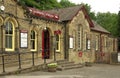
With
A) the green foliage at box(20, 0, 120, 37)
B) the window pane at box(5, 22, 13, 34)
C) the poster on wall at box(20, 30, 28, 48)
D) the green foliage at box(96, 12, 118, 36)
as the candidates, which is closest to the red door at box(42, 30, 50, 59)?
the poster on wall at box(20, 30, 28, 48)

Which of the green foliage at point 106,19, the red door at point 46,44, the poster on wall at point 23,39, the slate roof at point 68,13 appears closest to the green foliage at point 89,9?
the green foliage at point 106,19

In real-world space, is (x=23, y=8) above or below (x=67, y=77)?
above

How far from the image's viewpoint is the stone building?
19781mm

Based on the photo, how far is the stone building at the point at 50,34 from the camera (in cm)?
1978

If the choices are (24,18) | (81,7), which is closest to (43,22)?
(24,18)

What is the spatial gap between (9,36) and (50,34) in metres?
5.33

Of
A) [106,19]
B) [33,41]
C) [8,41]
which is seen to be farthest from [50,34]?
[106,19]

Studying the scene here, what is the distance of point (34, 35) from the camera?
73.9ft

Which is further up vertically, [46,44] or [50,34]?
[50,34]

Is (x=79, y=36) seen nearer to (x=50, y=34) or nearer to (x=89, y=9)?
(x=50, y=34)

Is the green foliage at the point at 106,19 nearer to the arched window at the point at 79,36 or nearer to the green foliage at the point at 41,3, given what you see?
the green foliage at the point at 41,3

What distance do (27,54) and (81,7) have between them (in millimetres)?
9672

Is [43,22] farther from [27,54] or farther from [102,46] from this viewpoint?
[102,46]

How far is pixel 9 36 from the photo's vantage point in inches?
783
